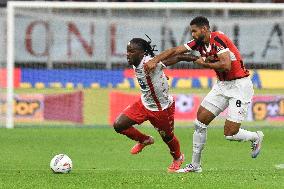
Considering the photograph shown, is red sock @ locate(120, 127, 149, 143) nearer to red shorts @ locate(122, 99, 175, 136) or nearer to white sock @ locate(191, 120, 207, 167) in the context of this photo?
red shorts @ locate(122, 99, 175, 136)

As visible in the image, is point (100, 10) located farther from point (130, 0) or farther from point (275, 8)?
point (275, 8)

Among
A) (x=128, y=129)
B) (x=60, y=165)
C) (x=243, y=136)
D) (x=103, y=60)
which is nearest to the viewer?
(x=60, y=165)

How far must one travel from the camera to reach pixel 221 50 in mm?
12336

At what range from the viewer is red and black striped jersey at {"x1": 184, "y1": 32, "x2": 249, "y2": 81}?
12383mm

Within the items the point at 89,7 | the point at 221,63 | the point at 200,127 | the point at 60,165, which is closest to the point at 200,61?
the point at 221,63

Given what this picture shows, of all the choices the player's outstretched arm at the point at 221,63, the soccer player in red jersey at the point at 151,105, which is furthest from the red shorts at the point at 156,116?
the player's outstretched arm at the point at 221,63

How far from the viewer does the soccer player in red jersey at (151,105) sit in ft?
Answer: 42.9

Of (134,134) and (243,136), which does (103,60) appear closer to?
(134,134)

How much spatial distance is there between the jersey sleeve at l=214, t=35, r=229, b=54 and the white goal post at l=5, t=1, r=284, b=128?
9.91m

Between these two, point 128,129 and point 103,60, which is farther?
point 103,60

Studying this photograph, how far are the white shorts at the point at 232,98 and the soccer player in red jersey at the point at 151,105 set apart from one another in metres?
0.76

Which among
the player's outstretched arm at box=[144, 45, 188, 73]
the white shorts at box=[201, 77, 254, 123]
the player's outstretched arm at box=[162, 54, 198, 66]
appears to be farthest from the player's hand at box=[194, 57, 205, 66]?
the white shorts at box=[201, 77, 254, 123]

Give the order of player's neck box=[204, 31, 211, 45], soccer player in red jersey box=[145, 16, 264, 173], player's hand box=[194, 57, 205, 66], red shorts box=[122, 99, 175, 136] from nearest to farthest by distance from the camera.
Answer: player's hand box=[194, 57, 205, 66] → player's neck box=[204, 31, 211, 45] → soccer player in red jersey box=[145, 16, 264, 173] → red shorts box=[122, 99, 175, 136]

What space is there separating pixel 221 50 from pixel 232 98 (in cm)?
79
